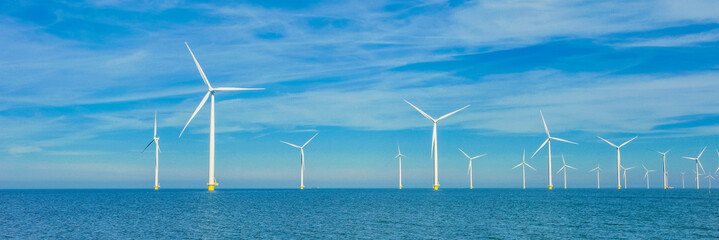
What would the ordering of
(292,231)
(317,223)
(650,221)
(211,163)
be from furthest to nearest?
(211,163), (650,221), (317,223), (292,231)

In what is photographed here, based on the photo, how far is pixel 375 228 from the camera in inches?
2468

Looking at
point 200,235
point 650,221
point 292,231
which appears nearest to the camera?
point 200,235

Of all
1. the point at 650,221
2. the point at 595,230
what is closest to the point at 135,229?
the point at 595,230

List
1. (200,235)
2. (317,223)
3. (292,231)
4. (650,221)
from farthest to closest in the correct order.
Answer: (650,221) < (317,223) < (292,231) < (200,235)

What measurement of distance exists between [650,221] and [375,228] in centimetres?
3700

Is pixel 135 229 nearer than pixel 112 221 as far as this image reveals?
Yes

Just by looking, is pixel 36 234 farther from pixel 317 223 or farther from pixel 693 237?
pixel 693 237

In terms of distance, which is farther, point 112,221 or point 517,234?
point 112,221

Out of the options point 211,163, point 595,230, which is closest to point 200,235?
point 595,230

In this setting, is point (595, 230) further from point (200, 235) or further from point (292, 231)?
point (200, 235)

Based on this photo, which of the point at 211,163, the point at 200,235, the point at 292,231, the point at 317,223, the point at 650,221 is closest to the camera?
the point at 200,235

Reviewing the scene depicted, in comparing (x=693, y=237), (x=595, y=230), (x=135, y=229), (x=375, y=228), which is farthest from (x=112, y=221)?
(x=693, y=237)

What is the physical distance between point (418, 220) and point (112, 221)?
36587 millimetres

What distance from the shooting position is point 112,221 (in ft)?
242
